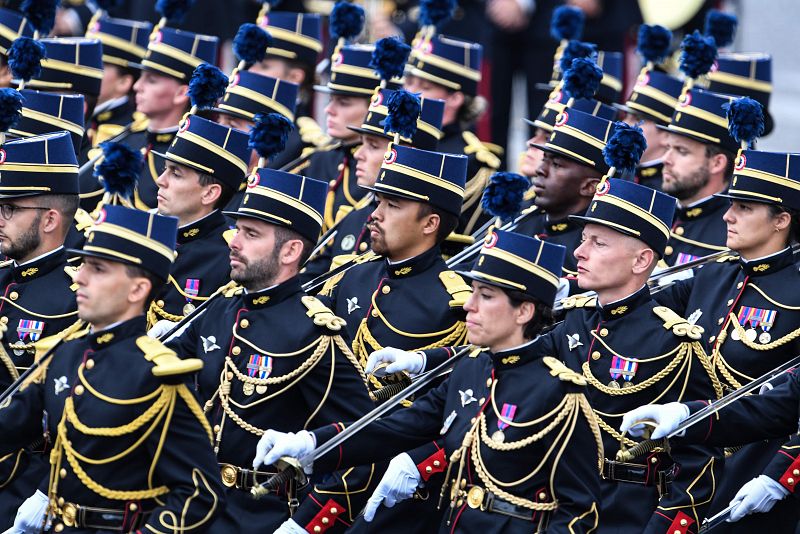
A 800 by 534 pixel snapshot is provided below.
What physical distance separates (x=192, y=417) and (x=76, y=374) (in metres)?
0.51

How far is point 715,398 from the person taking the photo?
326 inches

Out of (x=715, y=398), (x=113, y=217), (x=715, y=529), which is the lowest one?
(x=715, y=529)

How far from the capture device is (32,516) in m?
7.08

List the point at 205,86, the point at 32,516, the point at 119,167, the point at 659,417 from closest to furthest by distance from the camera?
the point at 32,516 → the point at 659,417 → the point at 119,167 → the point at 205,86

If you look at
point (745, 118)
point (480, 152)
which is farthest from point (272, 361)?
point (480, 152)

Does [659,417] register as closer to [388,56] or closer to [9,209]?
[9,209]

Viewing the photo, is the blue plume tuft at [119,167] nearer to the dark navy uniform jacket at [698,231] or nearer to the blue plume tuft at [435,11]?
the dark navy uniform jacket at [698,231]

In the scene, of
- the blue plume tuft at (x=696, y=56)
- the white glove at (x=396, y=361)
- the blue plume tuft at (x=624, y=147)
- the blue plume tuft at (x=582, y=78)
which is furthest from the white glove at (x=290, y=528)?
the blue plume tuft at (x=696, y=56)

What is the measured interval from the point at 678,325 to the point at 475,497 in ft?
4.71

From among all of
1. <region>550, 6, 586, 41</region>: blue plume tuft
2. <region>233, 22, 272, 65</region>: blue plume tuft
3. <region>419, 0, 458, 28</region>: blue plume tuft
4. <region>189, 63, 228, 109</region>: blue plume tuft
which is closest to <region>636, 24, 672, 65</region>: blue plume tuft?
<region>550, 6, 586, 41</region>: blue plume tuft

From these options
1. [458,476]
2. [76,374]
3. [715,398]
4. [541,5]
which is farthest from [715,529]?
[541,5]

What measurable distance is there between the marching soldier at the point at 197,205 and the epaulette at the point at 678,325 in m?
2.50

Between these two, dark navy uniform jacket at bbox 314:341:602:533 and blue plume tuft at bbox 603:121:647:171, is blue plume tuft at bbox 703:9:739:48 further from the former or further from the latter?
dark navy uniform jacket at bbox 314:341:602:533

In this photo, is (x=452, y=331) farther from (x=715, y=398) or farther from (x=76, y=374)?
(x=76, y=374)
